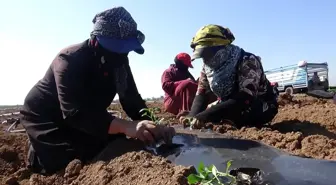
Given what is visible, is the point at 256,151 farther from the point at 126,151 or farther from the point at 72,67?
the point at 72,67

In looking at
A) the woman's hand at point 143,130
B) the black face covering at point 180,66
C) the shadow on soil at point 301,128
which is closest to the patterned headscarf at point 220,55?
the shadow on soil at point 301,128

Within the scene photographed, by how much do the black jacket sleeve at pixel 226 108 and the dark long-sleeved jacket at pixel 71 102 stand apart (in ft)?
3.87

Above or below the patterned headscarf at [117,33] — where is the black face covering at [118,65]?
below

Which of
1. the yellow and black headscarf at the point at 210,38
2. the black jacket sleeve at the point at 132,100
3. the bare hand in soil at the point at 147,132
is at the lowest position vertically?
the bare hand in soil at the point at 147,132

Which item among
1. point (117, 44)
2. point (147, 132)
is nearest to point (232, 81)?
point (117, 44)

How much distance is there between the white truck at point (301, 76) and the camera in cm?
1886

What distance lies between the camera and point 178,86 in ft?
20.2

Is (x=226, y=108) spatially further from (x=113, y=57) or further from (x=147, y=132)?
(x=147, y=132)

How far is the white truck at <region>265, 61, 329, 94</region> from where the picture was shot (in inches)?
742

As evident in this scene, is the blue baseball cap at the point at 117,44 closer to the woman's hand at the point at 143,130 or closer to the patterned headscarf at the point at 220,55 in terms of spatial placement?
the woman's hand at the point at 143,130

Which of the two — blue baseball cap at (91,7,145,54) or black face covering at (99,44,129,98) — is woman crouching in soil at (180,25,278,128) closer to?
black face covering at (99,44,129,98)

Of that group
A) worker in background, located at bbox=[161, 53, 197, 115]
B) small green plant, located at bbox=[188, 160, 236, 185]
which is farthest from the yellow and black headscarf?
small green plant, located at bbox=[188, 160, 236, 185]

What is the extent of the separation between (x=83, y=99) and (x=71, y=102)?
95mm

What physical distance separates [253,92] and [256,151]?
1.50m
